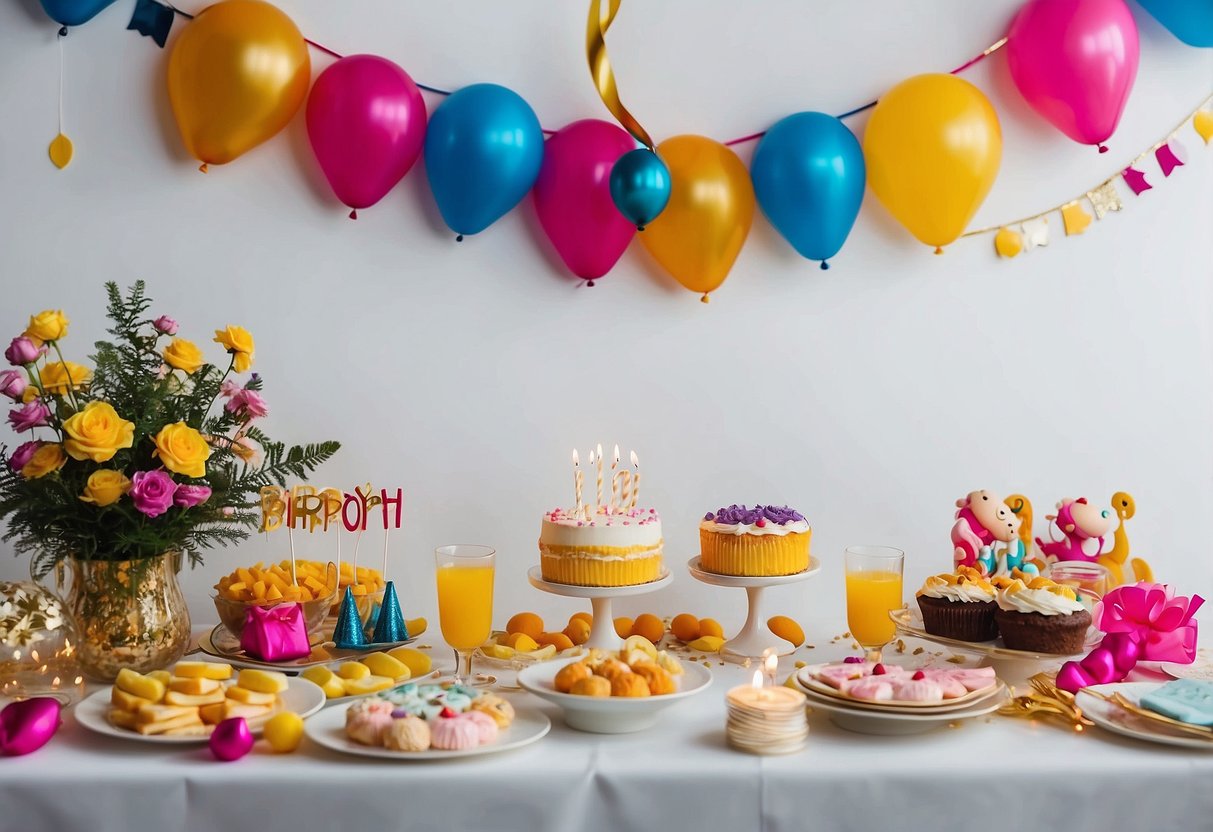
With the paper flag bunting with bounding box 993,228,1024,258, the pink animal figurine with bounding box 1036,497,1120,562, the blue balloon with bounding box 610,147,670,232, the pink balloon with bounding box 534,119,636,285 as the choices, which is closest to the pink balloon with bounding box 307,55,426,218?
the pink balloon with bounding box 534,119,636,285

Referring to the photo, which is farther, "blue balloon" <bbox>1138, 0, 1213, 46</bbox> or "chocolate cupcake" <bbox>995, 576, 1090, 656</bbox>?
"blue balloon" <bbox>1138, 0, 1213, 46</bbox>

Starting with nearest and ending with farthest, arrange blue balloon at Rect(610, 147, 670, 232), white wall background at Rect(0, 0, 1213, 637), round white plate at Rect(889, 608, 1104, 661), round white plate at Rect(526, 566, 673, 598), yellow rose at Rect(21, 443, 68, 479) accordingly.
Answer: yellow rose at Rect(21, 443, 68, 479), round white plate at Rect(889, 608, 1104, 661), round white plate at Rect(526, 566, 673, 598), blue balloon at Rect(610, 147, 670, 232), white wall background at Rect(0, 0, 1213, 637)

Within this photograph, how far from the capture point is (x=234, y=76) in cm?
189

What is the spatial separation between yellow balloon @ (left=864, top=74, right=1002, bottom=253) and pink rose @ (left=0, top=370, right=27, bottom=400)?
1.46 metres

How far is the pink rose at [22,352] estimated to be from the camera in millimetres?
1497

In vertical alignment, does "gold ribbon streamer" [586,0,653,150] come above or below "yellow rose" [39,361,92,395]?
above

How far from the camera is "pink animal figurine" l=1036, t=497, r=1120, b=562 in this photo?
1953mm

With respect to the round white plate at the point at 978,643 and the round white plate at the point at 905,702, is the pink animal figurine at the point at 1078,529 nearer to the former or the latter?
the round white plate at the point at 978,643

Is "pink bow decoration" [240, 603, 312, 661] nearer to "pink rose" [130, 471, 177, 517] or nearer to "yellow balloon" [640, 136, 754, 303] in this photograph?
"pink rose" [130, 471, 177, 517]

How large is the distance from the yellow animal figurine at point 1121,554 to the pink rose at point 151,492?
Result: 1.57 meters

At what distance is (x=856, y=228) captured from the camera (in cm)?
211

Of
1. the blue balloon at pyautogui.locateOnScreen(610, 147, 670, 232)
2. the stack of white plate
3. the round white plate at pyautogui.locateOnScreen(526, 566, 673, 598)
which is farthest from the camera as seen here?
the blue balloon at pyautogui.locateOnScreen(610, 147, 670, 232)

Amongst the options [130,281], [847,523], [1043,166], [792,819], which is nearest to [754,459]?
[847,523]

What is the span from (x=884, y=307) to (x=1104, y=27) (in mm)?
612
